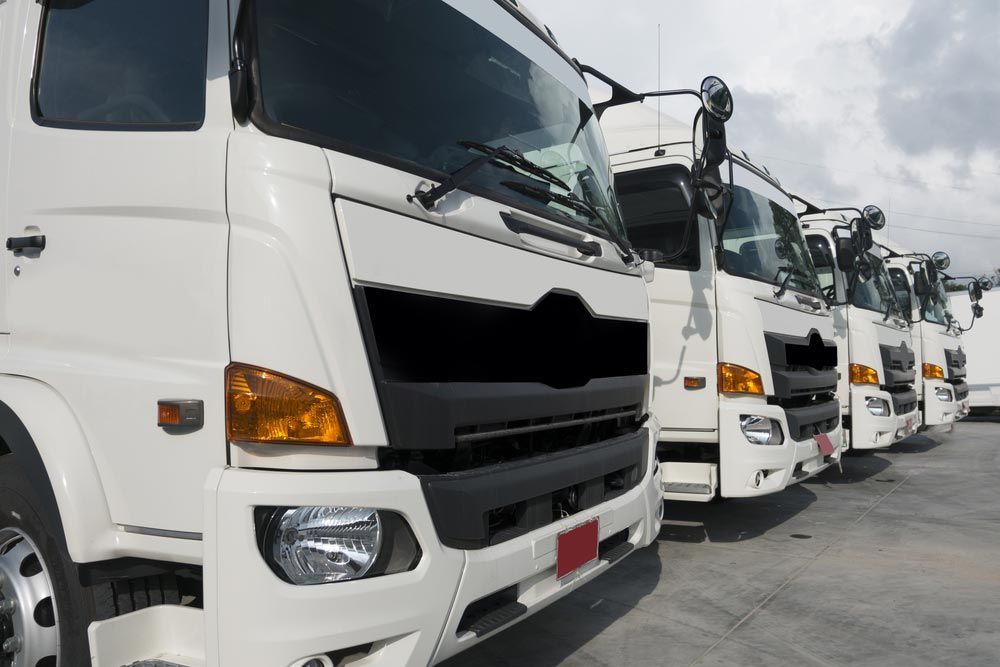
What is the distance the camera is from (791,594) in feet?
14.0

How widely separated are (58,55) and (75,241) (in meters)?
0.74

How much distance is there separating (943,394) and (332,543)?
Answer: 410 inches

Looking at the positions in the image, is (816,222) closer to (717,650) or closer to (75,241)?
(717,650)

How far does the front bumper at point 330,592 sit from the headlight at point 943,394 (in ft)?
32.0

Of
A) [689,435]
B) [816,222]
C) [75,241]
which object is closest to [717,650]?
[689,435]

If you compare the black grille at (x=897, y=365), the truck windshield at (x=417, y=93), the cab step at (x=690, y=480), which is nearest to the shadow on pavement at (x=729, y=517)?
the cab step at (x=690, y=480)

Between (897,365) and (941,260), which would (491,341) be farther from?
(941,260)

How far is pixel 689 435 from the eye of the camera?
197 inches

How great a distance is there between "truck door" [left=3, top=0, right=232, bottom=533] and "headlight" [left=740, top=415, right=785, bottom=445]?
365 centimetres

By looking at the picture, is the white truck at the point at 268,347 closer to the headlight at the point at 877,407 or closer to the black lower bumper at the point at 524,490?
the black lower bumper at the point at 524,490

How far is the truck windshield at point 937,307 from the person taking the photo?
10891mm

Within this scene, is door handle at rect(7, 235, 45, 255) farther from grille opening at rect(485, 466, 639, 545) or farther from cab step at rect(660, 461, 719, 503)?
cab step at rect(660, 461, 719, 503)

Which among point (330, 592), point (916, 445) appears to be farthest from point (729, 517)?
point (916, 445)

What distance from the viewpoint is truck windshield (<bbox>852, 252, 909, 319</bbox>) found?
26.6 feet
